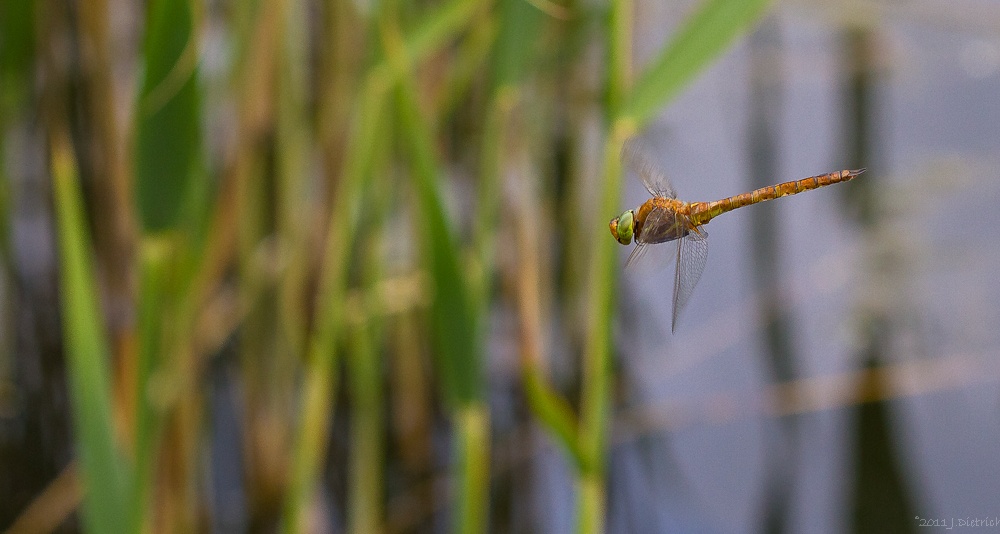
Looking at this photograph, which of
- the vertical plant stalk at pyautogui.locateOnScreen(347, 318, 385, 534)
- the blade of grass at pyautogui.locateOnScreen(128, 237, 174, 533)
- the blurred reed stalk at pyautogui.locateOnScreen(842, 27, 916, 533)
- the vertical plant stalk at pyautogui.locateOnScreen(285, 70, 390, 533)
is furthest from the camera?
the blurred reed stalk at pyautogui.locateOnScreen(842, 27, 916, 533)

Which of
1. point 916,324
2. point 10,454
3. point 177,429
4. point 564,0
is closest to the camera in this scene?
point 564,0

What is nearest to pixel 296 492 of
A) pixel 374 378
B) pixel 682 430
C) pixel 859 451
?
pixel 374 378

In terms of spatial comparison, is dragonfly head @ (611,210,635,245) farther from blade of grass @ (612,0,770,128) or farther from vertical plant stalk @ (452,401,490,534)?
vertical plant stalk @ (452,401,490,534)

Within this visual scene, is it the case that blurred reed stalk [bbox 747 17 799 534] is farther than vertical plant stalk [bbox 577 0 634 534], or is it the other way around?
blurred reed stalk [bbox 747 17 799 534]

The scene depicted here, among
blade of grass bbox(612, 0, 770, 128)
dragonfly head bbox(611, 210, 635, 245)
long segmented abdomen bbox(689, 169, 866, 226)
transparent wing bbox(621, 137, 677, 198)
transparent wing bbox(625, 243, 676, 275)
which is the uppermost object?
blade of grass bbox(612, 0, 770, 128)

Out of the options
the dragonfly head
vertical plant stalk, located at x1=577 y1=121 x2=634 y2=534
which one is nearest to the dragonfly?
the dragonfly head

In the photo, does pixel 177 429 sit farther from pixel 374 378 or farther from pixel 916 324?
pixel 916 324

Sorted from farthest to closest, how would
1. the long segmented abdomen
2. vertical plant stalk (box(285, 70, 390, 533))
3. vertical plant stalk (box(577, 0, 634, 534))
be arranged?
vertical plant stalk (box(285, 70, 390, 533))
vertical plant stalk (box(577, 0, 634, 534))
the long segmented abdomen

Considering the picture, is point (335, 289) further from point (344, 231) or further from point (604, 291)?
point (604, 291)
